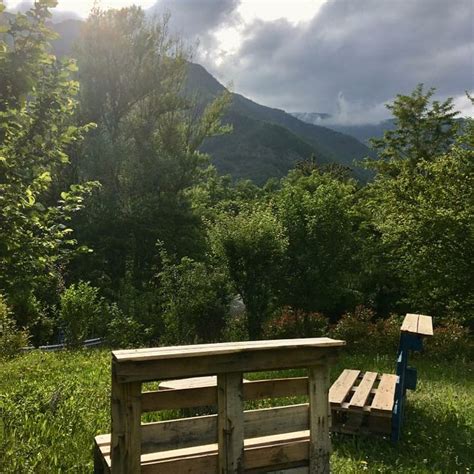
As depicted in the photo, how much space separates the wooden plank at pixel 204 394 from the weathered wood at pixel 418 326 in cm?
291

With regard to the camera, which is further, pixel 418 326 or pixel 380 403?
pixel 418 326

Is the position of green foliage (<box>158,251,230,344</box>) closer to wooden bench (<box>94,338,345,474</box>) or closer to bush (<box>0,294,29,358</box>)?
bush (<box>0,294,29,358</box>)

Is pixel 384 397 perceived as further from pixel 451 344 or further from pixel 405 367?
→ pixel 451 344

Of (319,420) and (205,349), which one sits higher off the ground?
(205,349)

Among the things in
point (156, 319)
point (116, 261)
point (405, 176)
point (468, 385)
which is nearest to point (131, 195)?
point (116, 261)

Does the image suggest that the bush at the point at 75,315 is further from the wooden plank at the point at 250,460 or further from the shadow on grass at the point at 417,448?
the wooden plank at the point at 250,460

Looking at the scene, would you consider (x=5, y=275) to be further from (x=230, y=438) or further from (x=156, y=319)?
(x=156, y=319)

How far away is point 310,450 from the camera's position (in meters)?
3.32

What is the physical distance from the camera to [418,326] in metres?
6.33

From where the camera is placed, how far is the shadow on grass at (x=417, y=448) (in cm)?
506

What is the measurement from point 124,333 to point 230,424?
37.7ft

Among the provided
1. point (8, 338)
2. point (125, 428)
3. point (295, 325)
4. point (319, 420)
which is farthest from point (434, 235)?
point (125, 428)

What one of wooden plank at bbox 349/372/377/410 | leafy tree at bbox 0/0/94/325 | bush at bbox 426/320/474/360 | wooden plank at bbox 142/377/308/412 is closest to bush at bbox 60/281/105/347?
leafy tree at bbox 0/0/94/325

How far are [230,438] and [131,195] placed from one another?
20288mm
